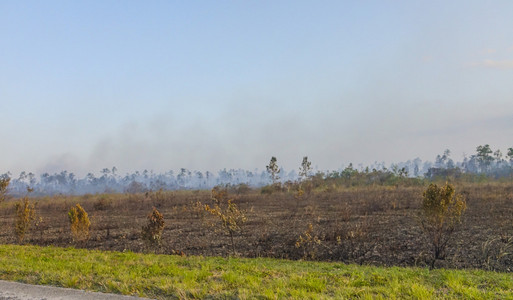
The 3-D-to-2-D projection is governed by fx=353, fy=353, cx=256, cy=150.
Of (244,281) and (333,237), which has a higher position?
(244,281)

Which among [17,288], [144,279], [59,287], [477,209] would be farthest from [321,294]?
[477,209]

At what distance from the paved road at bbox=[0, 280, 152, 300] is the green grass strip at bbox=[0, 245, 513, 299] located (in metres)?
0.21

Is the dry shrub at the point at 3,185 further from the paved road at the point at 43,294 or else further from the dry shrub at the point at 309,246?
the dry shrub at the point at 309,246

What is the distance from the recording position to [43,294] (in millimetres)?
5316

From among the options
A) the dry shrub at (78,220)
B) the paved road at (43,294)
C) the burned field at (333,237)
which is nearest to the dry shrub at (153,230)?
the burned field at (333,237)

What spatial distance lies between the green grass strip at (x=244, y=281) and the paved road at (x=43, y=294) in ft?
0.68

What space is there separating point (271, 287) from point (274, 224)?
9951 millimetres

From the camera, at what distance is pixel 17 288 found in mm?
5629

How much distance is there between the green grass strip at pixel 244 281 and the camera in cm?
498

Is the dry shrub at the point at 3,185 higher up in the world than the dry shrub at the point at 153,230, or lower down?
higher up

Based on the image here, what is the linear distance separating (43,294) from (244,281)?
3.05 meters

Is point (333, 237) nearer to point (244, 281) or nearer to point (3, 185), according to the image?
point (244, 281)

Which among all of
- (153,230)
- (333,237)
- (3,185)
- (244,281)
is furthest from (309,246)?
(3,185)

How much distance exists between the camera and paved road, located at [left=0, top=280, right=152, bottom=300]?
16.7 ft
